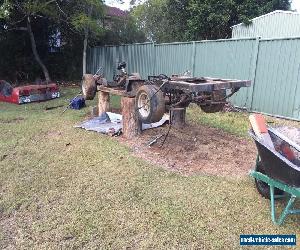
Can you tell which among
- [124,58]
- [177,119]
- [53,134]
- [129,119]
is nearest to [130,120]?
[129,119]

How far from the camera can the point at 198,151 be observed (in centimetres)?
605

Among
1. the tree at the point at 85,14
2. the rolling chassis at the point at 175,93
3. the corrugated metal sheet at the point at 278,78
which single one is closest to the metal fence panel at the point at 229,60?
the corrugated metal sheet at the point at 278,78

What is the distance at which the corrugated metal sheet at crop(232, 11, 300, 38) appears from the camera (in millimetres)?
14720

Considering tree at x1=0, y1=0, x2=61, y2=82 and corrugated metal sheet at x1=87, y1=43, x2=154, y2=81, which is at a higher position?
tree at x1=0, y1=0, x2=61, y2=82

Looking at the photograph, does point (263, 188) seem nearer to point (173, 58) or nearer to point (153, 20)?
point (173, 58)

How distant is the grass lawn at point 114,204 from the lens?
347 cm

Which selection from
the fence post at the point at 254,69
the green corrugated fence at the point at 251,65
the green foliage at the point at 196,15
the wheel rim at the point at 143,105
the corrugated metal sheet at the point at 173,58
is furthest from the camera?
the green foliage at the point at 196,15

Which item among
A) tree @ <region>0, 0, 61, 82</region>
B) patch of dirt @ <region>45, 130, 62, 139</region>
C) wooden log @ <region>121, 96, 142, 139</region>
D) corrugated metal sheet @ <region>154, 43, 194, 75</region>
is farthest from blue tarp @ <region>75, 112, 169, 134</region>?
tree @ <region>0, 0, 61, 82</region>

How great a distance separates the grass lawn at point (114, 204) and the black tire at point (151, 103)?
0.75 meters

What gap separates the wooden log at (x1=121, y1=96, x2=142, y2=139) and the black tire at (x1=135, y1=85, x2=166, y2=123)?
1.56ft

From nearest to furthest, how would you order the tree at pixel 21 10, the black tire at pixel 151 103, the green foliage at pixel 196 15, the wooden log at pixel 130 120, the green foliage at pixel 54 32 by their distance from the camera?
the black tire at pixel 151 103 < the wooden log at pixel 130 120 < the tree at pixel 21 10 < the green foliage at pixel 54 32 < the green foliage at pixel 196 15

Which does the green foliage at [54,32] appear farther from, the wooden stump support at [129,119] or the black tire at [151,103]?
the black tire at [151,103]

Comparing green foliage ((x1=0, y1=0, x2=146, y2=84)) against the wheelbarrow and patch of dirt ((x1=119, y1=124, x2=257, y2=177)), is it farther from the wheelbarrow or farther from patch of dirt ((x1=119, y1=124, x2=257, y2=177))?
the wheelbarrow

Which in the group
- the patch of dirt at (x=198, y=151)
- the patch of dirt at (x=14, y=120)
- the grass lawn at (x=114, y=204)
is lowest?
the patch of dirt at (x=14, y=120)
